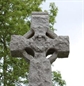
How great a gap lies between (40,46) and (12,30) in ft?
35.0

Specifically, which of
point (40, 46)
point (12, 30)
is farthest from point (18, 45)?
point (12, 30)

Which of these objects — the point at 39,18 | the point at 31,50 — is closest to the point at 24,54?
the point at 31,50

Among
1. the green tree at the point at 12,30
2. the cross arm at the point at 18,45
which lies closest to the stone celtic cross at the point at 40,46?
the cross arm at the point at 18,45

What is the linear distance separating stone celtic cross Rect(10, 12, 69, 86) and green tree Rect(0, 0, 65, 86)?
32.4 ft

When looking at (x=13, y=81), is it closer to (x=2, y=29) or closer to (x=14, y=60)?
(x=14, y=60)

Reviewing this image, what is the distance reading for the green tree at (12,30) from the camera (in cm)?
1856

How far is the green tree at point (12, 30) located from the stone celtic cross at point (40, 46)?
9.86 meters

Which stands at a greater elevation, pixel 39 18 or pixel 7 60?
pixel 39 18

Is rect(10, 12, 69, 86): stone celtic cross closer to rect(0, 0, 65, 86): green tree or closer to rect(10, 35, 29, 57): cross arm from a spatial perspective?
rect(10, 35, 29, 57): cross arm

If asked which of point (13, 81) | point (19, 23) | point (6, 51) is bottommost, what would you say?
point (13, 81)

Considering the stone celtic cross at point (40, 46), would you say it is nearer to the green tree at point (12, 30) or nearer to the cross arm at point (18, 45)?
the cross arm at point (18, 45)

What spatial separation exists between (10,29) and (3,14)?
3.11ft

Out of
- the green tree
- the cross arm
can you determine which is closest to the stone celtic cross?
the cross arm

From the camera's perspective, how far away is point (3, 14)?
19.4 m
